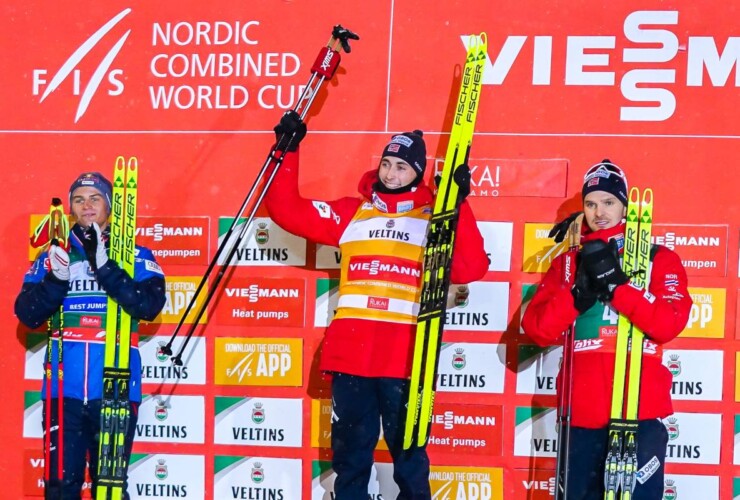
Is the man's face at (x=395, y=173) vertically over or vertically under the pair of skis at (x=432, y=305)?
over

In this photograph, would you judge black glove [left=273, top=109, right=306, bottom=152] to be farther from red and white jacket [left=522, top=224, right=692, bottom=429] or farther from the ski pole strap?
red and white jacket [left=522, top=224, right=692, bottom=429]

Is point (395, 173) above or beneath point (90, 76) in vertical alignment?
beneath

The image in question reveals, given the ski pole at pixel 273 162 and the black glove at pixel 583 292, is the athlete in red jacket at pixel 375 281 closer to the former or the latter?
the ski pole at pixel 273 162

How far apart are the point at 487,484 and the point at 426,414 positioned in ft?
3.02

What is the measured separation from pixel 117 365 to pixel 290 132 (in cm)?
132

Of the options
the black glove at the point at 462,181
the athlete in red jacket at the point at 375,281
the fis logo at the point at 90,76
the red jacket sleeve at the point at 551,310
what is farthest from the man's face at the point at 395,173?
the fis logo at the point at 90,76

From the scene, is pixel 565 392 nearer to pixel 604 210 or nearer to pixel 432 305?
pixel 432 305

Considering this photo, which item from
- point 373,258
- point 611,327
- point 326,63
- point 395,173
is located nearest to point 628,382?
point 611,327

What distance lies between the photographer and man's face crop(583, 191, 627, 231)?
400 centimetres

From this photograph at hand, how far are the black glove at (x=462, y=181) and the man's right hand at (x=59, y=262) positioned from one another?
1761 mm

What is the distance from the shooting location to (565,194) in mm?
4664

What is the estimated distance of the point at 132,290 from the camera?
13.5ft

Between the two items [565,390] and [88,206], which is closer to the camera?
[565,390]

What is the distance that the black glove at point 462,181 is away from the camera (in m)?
4.00
